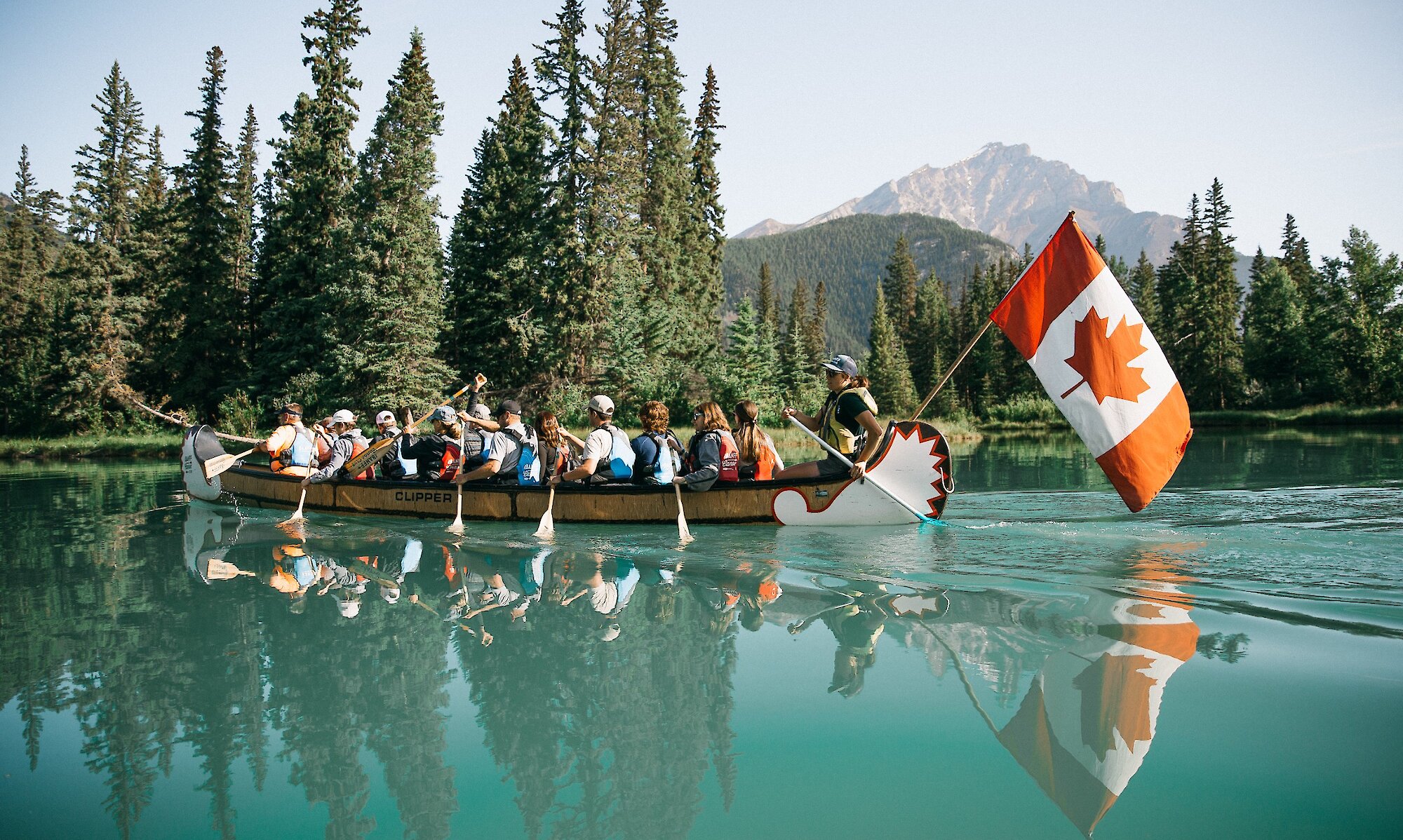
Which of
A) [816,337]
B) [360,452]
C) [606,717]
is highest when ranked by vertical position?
[816,337]

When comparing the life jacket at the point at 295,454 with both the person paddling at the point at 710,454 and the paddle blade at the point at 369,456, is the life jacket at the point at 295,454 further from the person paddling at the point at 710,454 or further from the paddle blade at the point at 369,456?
the person paddling at the point at 710,454

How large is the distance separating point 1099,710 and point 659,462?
7488 mm

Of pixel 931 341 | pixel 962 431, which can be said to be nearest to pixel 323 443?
pixel 962 431

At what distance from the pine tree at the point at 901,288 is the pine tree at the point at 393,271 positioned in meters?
64.1

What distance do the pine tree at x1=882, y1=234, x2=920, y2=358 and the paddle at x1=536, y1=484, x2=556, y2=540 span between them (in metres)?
82.0

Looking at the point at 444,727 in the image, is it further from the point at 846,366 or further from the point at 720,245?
the point at 720,245

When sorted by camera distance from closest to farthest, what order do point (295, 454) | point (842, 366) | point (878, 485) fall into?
point (842, 366) → point (878, 485) → point (295, 454)

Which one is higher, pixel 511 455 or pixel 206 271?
pixel 206 271

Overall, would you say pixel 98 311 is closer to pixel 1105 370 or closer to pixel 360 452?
pixel 360 452

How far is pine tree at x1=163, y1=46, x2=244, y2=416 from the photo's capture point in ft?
132

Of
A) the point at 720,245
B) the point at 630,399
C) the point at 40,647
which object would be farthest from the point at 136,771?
the point at 720,245

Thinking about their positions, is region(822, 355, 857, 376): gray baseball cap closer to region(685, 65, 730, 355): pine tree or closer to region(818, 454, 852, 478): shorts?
region(818, 454, 852, 478): shorts

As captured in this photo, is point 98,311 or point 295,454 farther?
point 98,311

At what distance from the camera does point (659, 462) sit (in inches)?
468
